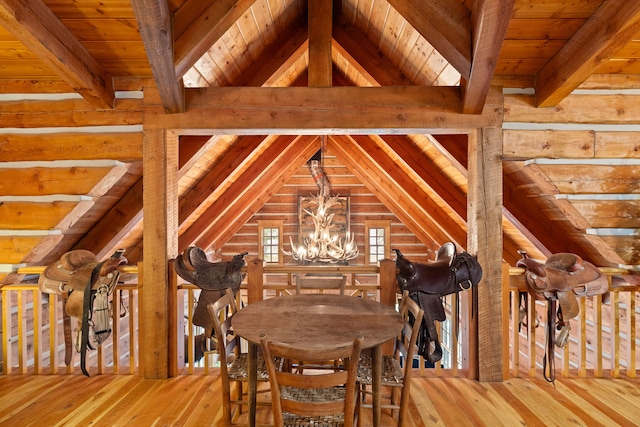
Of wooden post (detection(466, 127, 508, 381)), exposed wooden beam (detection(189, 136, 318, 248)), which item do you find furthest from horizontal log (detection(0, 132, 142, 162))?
wooden post (detection(466, 127, 508, 381))

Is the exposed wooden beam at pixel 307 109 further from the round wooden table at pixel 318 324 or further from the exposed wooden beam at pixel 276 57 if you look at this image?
the round wooden table at pixel 318 324

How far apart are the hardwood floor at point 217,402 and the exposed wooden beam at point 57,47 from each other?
231 cm

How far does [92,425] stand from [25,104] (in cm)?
269

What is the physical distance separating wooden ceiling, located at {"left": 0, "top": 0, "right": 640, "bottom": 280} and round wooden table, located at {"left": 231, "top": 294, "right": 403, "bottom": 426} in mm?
1474

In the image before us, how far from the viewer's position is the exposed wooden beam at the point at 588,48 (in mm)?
2141

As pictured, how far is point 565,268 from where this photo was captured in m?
2.73

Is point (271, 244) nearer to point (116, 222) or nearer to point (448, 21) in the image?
point (116, 222)

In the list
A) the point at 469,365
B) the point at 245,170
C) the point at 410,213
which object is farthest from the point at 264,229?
the point at 469,365

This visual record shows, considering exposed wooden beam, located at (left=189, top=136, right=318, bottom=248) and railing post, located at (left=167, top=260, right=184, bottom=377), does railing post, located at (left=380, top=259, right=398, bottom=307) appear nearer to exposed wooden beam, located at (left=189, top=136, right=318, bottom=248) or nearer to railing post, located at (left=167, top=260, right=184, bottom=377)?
railing post, located at (left=167, top=260, right=184, bottom=377)

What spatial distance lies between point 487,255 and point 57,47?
3.54 metres

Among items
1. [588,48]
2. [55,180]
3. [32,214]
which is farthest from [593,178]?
[32,214]

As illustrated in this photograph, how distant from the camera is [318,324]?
6.51 ft

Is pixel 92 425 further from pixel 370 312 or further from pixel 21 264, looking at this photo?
pixel 370 312

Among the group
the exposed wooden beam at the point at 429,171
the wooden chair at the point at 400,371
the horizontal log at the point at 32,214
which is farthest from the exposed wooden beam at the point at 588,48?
the horizontal log at the point at 32,214
